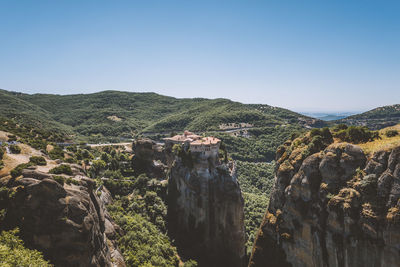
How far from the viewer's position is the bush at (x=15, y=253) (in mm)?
16109

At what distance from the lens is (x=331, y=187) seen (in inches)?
814

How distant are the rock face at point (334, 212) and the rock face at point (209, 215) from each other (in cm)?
2259

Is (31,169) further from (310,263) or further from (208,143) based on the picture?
(208,143)

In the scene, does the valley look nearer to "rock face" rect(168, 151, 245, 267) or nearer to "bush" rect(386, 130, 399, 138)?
"bush" rect(386, 130, 399, 138)

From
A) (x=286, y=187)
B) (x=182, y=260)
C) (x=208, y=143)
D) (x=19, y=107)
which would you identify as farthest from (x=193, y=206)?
(x=19, y=107)

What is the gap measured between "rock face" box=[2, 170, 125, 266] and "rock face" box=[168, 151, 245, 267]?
29508 mm

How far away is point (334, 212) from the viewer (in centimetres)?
1947

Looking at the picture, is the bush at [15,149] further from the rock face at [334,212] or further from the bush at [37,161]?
the rock face at [334,212]

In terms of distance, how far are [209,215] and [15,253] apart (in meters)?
37.9

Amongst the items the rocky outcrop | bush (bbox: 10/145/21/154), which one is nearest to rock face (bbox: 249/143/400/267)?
bush (bbox: 10/145/21/154)

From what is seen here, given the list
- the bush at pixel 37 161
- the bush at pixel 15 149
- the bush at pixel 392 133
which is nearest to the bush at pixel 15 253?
the bush at pixel 37 161

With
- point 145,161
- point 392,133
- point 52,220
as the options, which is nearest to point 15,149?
point 52,220

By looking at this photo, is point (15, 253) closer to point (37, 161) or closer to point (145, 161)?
point (37, 161)

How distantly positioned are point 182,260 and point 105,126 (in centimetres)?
15250
